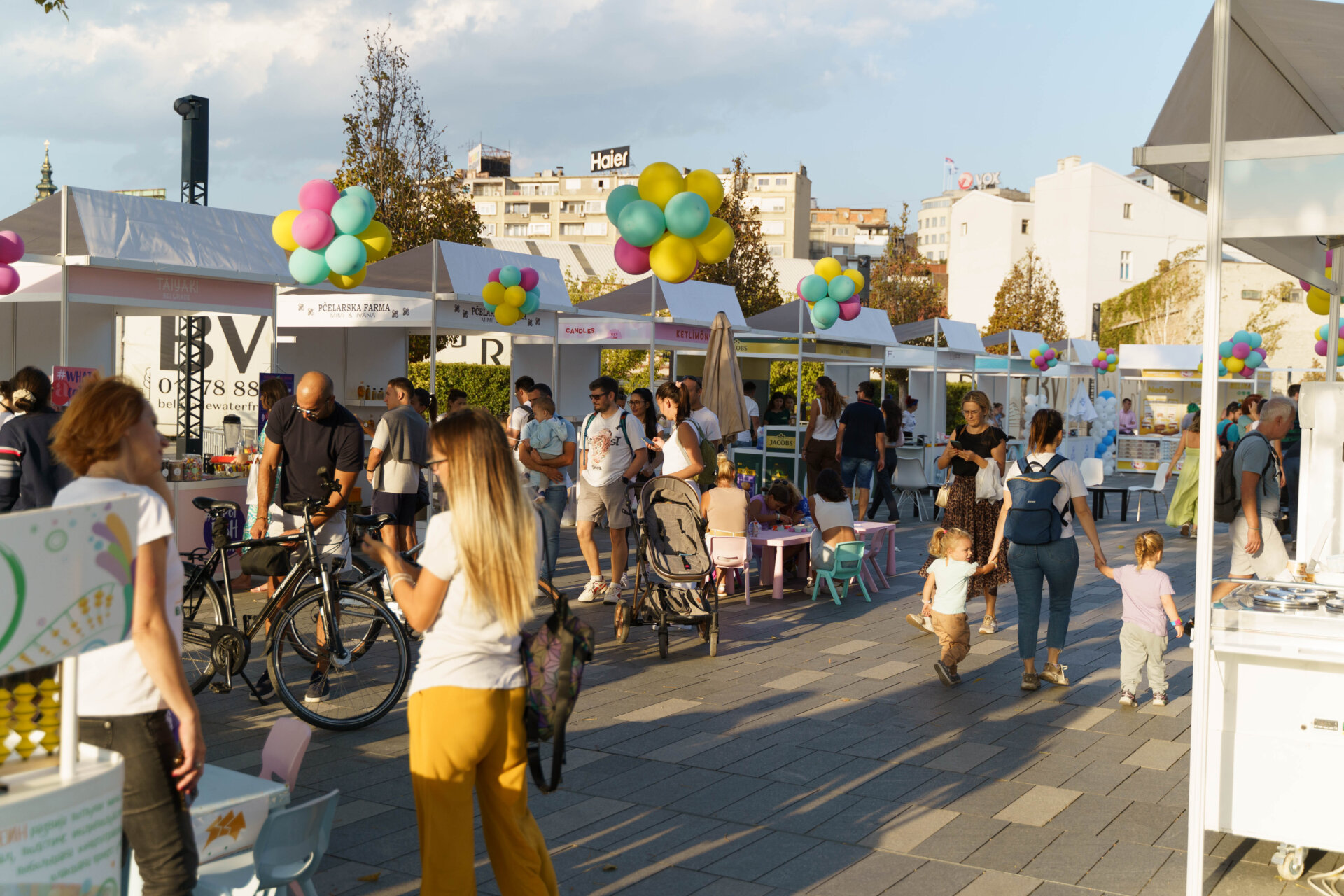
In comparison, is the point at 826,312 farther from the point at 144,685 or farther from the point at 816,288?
the point at 144,685

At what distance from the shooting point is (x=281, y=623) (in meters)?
5.82

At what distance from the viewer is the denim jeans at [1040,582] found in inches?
268

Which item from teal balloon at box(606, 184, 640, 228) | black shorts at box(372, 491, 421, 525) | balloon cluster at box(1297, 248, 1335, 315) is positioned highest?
teal balloon at box(606, 184, 640, 228)

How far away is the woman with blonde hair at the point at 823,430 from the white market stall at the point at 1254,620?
8616 millimetres

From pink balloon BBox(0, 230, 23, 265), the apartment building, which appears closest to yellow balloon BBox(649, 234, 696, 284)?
pink balloon BBox(0, 230, 23, 265)

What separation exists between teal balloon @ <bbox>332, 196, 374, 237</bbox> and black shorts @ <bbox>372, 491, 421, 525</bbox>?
2344mm

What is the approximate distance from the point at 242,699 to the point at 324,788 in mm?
1651

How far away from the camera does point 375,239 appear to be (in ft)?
33.7

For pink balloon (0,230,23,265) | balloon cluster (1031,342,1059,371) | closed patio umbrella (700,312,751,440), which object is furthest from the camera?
balloon cluster (1031,342,1059,371)

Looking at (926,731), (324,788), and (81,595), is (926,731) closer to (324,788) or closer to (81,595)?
(324,788)

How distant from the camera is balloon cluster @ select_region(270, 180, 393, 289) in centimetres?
961

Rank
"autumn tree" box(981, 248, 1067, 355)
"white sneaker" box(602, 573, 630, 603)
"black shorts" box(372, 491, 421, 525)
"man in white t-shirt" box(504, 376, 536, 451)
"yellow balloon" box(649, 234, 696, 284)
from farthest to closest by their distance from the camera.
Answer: "autumn tree" box(981, 248, 1067, 355) → "man in white t-shirt" box(504, 376, 536, 451) → "yellow balloon" box(649, 234, 696, 284) → "white sneaker" box(602, 573, 630, 603) → "black shorts" box(372, 491, 421, 525)

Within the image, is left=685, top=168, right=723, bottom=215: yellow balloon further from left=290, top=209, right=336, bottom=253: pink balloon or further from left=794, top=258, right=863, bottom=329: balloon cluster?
left=794, top=258, right=863, bottom=329: balloon cluster

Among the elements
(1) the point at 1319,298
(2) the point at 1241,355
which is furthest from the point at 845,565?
(2) the point at 1241,355
